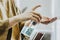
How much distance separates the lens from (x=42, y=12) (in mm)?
1030

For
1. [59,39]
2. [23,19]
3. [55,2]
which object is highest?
[55,2]

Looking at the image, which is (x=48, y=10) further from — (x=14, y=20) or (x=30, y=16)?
(x=14, y=20)

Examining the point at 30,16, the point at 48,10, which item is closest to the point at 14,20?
the point at 30,16

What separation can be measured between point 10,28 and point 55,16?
391 millimetres

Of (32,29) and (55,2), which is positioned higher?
(55,2)

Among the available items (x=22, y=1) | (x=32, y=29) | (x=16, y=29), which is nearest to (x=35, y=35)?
(x=32, y=29)

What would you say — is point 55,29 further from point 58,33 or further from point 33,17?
point 33,17

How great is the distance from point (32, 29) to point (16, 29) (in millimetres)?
Result: 132

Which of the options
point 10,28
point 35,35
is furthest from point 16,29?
point 35,35

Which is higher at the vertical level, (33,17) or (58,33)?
(33,17)

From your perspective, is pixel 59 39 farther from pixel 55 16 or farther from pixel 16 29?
pixel 16 29

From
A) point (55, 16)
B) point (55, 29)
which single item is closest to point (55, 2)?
point (55, 16)

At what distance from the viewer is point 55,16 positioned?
1.04 metres

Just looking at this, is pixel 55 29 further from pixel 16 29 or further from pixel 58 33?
pixel 16 29
